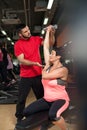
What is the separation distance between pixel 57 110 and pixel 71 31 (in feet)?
6.23

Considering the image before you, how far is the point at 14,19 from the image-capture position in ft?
32.7

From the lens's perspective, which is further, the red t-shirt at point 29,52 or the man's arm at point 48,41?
the red t-shirt at point 29,52

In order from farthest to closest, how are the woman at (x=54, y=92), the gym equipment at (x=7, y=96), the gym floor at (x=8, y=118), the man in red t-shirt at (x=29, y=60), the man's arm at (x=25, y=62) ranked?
the gym equipment at (x=7, y=96) < the gym floor at (x=8, y=118) < the man in red t-shirt at (x=29, y=60) < the man's arm at (x=25, y=62) < the woman at (x=54, y=92)

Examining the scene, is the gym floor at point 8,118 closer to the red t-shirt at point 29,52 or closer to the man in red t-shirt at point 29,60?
the man in red t-shirt at point 29,60

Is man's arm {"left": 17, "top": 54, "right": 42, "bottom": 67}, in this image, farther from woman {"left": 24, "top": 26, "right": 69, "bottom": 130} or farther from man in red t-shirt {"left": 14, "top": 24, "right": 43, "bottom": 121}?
woman {"left": 24, "top": 26, "right": 69, "bottom": 130}

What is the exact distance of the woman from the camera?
2.72m

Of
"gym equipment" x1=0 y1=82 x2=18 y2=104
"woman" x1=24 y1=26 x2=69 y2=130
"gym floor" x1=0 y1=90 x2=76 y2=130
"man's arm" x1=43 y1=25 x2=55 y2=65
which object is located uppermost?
"man's arm" x1=43 y1=25 x2=55 y2=65

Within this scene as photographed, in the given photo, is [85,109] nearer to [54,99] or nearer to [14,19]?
[54,99]

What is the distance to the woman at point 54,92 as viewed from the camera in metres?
2.72

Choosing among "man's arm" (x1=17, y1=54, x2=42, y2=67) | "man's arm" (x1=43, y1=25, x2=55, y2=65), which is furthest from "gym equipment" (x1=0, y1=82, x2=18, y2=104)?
"man's arm" (x1=43, y1=25, x2=55, y2=65)

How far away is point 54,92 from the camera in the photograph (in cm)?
285

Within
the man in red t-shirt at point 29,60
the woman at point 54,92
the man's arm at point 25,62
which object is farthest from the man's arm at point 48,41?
the man in red t-shirt at point 29,60

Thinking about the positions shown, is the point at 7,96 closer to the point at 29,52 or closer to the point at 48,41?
the point at 29,52

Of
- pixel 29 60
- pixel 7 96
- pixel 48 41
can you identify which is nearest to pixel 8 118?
pixel 29 60
